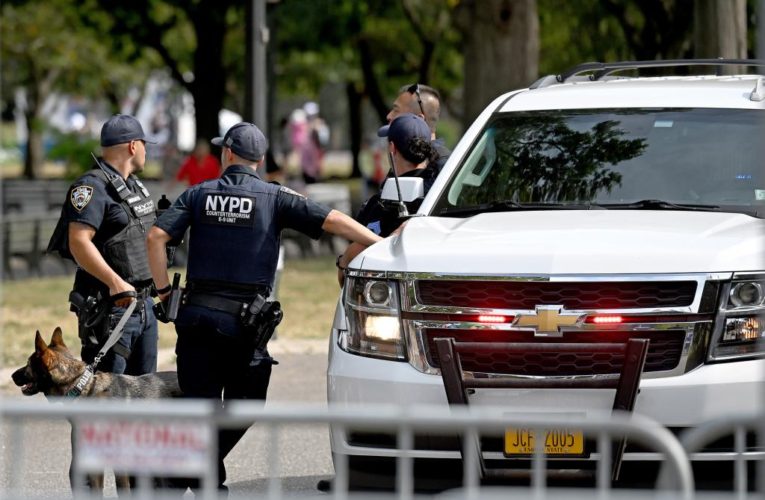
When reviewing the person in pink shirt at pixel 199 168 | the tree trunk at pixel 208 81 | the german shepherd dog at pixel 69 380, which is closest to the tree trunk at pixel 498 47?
the person in pink shirt at pixel 199 168

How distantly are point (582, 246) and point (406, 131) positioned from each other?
2167 mm

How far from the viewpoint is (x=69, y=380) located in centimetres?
700

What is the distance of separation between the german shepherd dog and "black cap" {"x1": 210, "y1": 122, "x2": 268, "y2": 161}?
109 centimetres

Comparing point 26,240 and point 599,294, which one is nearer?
point 599,294

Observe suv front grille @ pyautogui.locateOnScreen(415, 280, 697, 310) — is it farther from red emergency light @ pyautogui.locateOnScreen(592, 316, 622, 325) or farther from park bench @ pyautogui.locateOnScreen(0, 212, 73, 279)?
park bench @ pyautogui.locateOnScreen(0, 212, 73, 279)

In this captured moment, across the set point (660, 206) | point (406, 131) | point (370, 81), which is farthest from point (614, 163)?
point (370, 81)

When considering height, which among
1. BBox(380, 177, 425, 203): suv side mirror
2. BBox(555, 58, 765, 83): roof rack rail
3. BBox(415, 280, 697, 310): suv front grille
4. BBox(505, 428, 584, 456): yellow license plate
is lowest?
BBox(505, 428, 584, 456): yellow license plate

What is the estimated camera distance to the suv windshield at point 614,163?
23.1 feet

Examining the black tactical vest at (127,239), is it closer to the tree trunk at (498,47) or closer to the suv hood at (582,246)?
the suv hood at (582,246)

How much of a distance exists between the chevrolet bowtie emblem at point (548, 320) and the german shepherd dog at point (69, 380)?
6.17 ft

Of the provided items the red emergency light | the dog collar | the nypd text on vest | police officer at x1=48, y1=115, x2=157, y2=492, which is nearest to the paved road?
the dog collar

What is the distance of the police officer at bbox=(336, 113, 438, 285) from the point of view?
25.9 feet

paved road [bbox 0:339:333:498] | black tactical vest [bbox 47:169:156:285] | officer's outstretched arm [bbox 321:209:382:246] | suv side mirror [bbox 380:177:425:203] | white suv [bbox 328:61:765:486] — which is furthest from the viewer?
paved road [bbox 0:339:333:498]

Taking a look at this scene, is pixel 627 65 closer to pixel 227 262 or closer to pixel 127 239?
pixel 227 262
